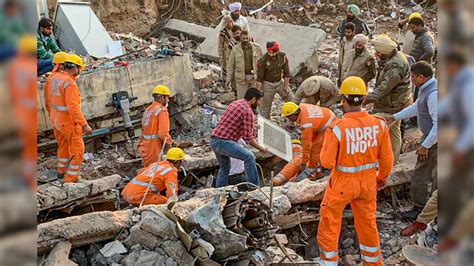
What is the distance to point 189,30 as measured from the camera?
13.3 meters

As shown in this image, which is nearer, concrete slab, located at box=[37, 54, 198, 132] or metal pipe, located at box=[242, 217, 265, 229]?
metal pipe, located at box=[242, 217, 265, 229]

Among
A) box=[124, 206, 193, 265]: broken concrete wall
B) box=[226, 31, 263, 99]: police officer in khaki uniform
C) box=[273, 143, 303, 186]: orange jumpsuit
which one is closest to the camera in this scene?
box=[124, 206, 193, 265]: broken concrete wall

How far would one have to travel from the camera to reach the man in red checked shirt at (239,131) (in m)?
6.65

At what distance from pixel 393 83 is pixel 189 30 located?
7.34m

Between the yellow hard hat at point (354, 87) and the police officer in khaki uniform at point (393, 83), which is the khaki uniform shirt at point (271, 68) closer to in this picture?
the police officer in khaki uniform at point (393, 83)

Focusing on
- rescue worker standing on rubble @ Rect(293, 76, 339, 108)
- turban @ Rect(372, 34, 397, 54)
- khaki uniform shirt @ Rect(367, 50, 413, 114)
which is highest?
turban @ Rect(372, 34, 397, 54)

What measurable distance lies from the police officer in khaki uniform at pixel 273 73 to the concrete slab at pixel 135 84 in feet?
4.61

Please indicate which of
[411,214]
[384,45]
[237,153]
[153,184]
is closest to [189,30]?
[237,153]

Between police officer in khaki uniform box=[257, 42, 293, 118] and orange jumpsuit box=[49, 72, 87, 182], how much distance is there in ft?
10.0

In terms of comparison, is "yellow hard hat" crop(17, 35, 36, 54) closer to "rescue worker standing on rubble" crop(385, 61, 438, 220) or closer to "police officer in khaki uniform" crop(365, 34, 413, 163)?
"rescue worker standing on rubble" crop(385, 61, 438, 220)

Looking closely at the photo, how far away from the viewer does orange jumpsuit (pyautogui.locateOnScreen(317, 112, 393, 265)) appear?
4.80m

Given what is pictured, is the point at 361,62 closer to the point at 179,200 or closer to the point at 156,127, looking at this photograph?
the point at 156,127

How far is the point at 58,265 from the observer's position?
173 inches

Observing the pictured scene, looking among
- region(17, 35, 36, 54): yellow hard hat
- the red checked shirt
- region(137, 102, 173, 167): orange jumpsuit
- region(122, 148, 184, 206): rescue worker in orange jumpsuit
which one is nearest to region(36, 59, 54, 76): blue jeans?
region(137, 102, 173, 167): orange jumpsuit
